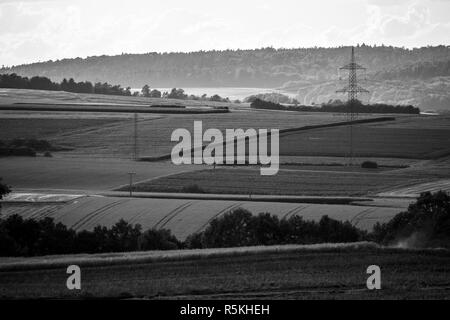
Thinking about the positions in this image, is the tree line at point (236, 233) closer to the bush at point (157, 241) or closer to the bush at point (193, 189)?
the bush at point (157, 241)

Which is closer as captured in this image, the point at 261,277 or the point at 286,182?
the point at 261,277

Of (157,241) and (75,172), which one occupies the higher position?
(75,172)

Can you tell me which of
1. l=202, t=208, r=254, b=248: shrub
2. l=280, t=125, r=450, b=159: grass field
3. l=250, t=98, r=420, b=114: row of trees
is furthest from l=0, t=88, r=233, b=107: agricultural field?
l=202, t=208, r=254, b=248: shrub

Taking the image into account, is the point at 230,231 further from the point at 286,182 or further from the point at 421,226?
the point at 286,182

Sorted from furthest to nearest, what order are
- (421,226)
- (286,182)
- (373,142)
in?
(373,142) → (286,182) → (421,226)

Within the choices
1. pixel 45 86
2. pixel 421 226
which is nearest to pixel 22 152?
pixel 421 226

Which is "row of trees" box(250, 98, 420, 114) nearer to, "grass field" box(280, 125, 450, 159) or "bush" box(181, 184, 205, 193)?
"grass field" box(280, 125, 450, 159)
